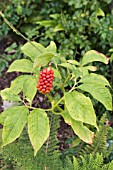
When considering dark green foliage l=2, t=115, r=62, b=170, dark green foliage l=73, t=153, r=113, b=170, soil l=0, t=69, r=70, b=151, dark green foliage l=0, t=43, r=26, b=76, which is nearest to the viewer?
dark green foliage l=73, t=153, r=113, b=170

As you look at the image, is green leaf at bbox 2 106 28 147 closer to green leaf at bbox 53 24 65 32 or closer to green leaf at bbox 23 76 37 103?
green leaf at bbox 23 76 37 103

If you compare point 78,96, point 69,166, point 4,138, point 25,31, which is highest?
point 25,31

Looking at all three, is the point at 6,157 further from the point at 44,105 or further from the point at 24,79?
the point at 44,105

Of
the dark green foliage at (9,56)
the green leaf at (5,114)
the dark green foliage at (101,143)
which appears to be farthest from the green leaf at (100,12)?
the green leaf at (5,114)

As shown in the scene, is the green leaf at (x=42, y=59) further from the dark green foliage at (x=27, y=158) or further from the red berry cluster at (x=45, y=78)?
the dark green foliage at (x=27, y=158)

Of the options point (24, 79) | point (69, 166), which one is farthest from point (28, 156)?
point (24, 79)

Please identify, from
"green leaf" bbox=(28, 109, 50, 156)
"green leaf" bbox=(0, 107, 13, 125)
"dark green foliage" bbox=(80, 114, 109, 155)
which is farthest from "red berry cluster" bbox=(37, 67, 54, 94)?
"dark green foliage" bbox=(80, 114, 109, 155)
